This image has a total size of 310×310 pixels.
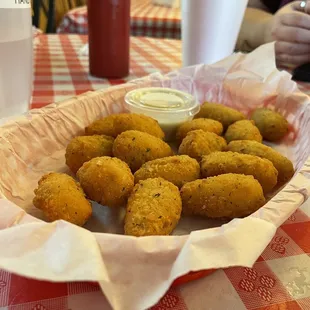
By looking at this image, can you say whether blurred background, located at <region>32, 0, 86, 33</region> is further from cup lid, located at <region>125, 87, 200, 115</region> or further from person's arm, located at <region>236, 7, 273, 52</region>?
cup lid, located at <region>125, 87, 200, 115</region>

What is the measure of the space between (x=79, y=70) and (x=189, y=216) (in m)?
0.95

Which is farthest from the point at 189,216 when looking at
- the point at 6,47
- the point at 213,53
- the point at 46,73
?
the point at 46,73

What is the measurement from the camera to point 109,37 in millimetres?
1265

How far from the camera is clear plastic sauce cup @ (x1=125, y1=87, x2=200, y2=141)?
88 cm

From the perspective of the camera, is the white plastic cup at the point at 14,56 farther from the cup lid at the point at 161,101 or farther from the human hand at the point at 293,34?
the human hand at the point at 293,34

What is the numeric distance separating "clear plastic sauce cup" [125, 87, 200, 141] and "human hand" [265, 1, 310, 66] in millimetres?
687

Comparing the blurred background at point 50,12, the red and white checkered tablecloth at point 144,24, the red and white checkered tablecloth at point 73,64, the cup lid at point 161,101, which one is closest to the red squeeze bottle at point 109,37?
the red and white checkered tablecloth at point 73,64

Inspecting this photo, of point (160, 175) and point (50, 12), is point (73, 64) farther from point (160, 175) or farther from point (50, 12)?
point (50, 12)

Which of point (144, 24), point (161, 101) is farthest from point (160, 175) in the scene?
point (144, 24)

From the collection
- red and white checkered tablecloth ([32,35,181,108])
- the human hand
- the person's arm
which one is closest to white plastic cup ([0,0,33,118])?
red and white checkered tablecloth ([32,35,181,108])

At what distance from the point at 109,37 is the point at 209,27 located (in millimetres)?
313

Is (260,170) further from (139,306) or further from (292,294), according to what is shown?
(139,306)

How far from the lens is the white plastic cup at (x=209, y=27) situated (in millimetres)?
1201

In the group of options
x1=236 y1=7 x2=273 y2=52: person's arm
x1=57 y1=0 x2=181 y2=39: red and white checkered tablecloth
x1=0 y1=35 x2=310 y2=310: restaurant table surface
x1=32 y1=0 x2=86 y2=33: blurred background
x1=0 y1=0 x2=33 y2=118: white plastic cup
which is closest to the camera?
x1=0 y1=35 x2=310 y2=310: restaurant table surface
